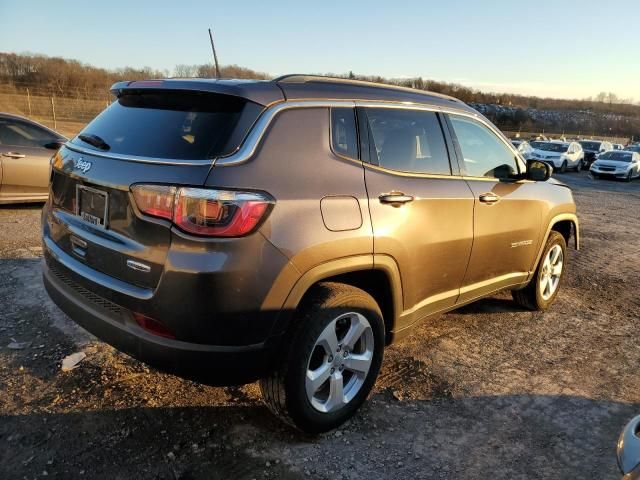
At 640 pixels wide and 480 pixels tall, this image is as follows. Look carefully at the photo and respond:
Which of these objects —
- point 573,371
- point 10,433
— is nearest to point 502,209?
point 573,371

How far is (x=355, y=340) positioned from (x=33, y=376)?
6.84ft

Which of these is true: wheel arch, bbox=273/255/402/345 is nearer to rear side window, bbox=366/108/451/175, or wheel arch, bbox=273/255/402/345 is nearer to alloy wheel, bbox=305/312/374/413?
alloy wheel, bbox=305/312/374/413

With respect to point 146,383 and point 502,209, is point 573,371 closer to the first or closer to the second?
point 502,209

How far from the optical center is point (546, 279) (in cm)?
506

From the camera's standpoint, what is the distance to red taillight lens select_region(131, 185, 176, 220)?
232cm

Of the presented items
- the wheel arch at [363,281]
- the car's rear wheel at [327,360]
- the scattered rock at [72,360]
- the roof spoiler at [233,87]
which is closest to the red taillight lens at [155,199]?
the roof spoiler at [233,87]

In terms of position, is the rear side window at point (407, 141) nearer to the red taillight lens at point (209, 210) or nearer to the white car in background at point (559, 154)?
the red taillight lens at point (209, 210)

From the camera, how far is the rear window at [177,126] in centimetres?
245

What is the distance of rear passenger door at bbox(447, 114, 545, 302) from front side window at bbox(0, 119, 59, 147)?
22.3 feet

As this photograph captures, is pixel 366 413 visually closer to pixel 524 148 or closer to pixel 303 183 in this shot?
pixel 303 183

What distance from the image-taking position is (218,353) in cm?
241

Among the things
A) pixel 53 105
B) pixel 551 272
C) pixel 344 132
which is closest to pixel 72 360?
pixel 344 132

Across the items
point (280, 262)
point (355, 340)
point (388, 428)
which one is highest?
point (280, 262)

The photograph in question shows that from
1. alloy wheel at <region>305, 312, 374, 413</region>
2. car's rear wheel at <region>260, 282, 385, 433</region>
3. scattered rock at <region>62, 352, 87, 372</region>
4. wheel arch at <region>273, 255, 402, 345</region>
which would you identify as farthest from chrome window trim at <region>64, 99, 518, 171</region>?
scattered rock at <region>62, 352, 87, 372</region>
